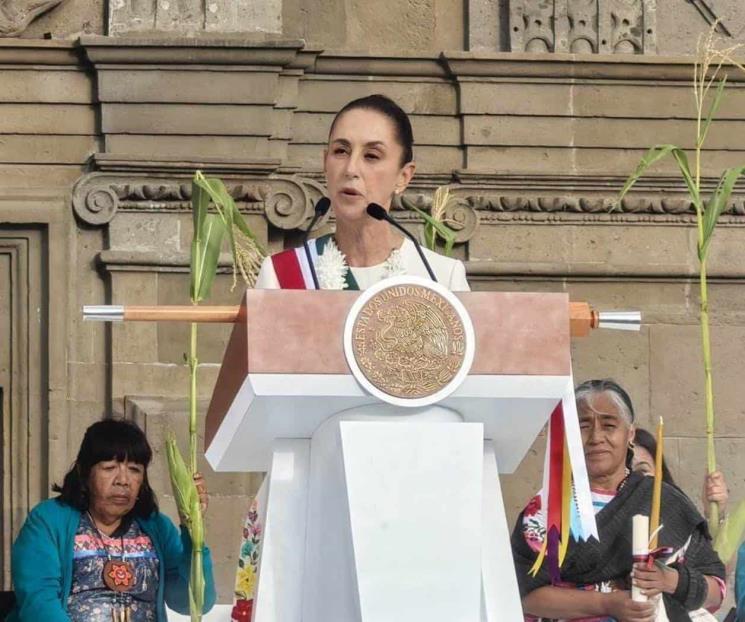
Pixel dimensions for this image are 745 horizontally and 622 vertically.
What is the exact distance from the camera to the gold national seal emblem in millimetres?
5820

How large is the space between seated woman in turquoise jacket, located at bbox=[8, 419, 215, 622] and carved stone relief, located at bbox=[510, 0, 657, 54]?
4.09 m

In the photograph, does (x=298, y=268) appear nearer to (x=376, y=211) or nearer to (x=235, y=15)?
(x=376, y=211)

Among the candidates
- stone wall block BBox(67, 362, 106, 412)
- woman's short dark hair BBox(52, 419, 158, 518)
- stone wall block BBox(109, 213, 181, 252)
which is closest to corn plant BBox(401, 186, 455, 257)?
stone wall block BBox(109, 213, 181, 252)

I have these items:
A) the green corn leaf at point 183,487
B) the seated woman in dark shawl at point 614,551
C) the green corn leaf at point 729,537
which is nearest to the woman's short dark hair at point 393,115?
the seated woman in dark shawl at point 614,551

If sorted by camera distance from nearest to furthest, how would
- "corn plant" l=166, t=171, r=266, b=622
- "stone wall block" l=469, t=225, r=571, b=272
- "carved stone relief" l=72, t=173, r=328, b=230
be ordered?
"corn plant" l=166, t=171, r=266, b=622 → "carved stone relief" l=72, t=173, r=328, b=230 → "stone wall block" l=469, t=225, r=571, b=272

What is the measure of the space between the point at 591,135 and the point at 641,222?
18.3 inches

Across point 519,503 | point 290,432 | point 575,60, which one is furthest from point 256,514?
point 575,60

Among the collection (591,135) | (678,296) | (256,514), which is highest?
(591,135)

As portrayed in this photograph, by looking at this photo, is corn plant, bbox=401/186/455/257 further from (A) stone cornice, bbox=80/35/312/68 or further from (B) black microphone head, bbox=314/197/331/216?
(B) black microphone head, bbox=314/197/331/216

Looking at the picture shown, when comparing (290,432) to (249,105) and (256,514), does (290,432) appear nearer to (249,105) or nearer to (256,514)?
(256,514)

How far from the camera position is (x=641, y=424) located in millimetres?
11391

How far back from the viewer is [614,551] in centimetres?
784

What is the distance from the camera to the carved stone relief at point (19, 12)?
11516mm

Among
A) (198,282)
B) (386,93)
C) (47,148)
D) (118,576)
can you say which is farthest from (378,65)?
(118,576)
